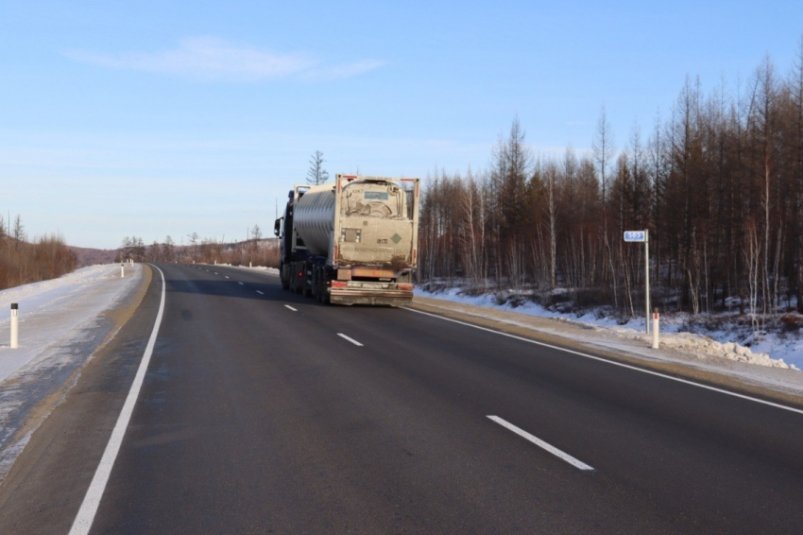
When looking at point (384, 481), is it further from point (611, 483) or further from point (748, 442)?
point (748, 442)

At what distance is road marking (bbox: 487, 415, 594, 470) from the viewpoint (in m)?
7.18

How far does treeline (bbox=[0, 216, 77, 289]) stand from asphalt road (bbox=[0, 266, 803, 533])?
53302 millimetres

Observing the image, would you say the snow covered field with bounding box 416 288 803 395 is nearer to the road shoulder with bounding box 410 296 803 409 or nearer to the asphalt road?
the road shoulder with bounding box 410 296 803 409

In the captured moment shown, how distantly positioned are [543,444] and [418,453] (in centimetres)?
134

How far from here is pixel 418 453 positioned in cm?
755

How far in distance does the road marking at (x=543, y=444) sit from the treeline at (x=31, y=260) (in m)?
56.7

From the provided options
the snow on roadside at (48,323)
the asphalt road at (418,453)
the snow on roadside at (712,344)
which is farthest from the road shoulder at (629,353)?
the snow on roadside at (48,323)

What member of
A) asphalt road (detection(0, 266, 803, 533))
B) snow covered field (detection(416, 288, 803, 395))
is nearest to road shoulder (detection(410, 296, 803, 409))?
snow covered field (detection(416, 288, 803, 395))

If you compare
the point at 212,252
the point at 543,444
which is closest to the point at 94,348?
the point at 543,444

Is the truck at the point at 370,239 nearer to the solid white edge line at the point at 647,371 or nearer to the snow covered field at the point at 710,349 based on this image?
the snow covered field at the point at 710,349

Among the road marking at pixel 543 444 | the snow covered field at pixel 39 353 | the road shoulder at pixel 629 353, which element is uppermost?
the snow covered field at pixel 39 353

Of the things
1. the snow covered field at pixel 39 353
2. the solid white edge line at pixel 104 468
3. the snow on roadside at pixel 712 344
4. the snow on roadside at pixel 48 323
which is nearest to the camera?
the solid white edge line at pixel 104 468

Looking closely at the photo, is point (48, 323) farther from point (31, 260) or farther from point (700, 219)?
point (31, 260)

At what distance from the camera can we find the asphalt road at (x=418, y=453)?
18.9 ft
